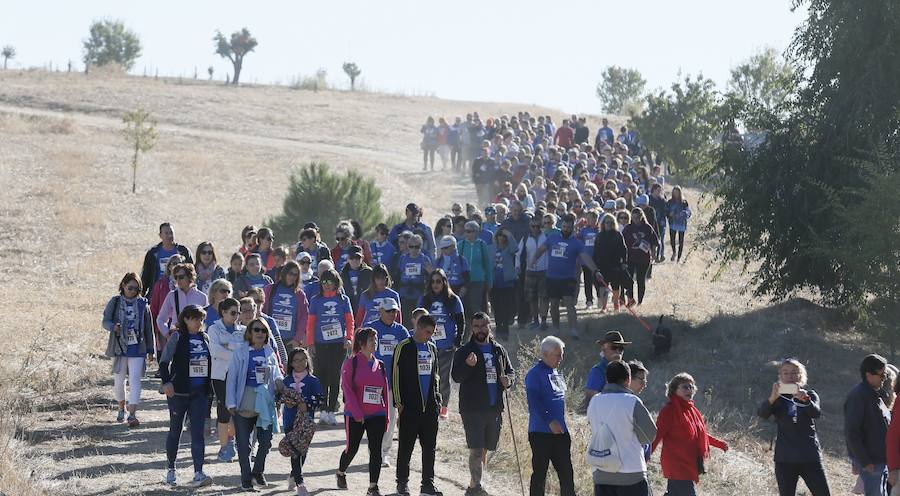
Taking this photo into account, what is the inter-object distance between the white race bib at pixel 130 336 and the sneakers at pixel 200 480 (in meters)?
2.74

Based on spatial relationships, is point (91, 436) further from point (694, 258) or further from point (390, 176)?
point (390, 176)

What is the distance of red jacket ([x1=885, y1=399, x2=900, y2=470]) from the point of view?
10.3 meters

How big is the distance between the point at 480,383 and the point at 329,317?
9.99 feet

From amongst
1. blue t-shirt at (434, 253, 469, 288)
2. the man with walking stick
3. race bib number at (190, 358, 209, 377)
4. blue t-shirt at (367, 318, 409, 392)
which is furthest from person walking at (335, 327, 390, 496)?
blue t-shirt at (434, 253, 469, 288)

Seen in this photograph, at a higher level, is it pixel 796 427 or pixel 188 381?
pixel 796 427

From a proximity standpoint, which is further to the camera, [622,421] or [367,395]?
[367,395]

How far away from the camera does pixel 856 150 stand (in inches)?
863

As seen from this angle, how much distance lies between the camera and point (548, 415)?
36.3 ft

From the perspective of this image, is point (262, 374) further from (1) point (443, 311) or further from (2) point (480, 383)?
(1) point (443, 311)

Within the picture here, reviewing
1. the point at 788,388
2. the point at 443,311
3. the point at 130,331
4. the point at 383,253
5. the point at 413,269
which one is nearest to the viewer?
the point at 788,388

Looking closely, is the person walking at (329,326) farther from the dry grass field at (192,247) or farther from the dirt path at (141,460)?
the dry grass field at (192,247)

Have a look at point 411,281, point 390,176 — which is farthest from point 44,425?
point 390,176

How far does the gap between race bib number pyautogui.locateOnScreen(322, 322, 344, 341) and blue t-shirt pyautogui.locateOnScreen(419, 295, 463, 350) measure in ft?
3.34

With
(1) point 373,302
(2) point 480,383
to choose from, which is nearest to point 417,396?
(2) point 480,383
